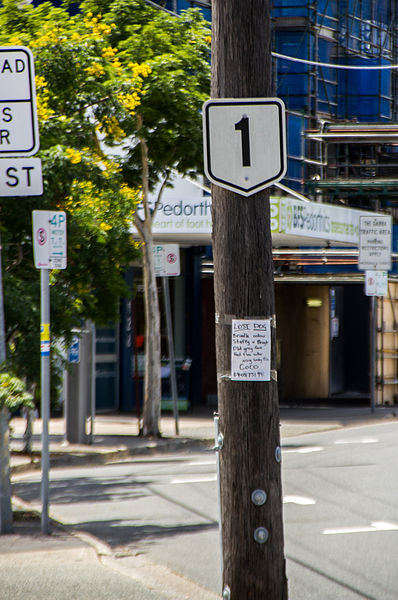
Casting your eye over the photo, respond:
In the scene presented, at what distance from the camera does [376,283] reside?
71.3ft

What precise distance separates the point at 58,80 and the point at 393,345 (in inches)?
501

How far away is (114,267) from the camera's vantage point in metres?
13.2

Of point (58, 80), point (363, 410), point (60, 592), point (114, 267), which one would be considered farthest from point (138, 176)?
point (60, 592)

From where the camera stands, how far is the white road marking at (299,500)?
1085 cm

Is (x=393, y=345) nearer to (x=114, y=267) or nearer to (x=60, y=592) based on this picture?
(x=114, y=267)

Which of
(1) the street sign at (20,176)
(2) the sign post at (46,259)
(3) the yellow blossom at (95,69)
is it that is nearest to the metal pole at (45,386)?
(2) the sign post at (46,259)

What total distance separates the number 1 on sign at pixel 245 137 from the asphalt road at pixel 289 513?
302cm

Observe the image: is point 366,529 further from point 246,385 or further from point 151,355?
point 151,355

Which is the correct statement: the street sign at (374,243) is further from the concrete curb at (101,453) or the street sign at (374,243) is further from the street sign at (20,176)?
the street sign at (20,176)

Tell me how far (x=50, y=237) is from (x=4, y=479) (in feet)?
7.22

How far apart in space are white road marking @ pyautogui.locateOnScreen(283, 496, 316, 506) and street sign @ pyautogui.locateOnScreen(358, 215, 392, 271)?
1128 centimetres

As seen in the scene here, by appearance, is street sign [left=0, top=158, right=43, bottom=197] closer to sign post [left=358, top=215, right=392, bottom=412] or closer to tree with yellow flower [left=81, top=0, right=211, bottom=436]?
tree with yellow flower [left=81, top=0, right=211, bottom=436]

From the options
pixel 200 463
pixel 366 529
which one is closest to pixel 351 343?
pixel 200 463

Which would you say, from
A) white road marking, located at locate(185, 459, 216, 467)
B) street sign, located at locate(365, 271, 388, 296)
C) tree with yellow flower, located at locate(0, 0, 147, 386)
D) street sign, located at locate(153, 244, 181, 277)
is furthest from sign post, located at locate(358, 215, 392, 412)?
white road marking, located at locate(185, 459, 216, 467)
